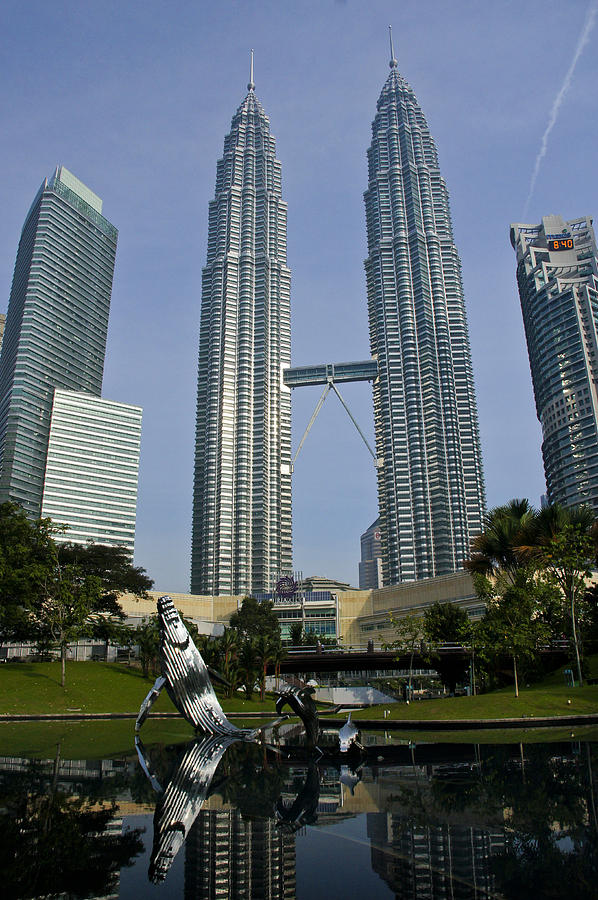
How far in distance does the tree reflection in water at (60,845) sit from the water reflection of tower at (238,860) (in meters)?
1.02

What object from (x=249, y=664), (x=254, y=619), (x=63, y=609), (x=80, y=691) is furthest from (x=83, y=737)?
(x=254, y=619)

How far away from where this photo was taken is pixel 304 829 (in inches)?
428

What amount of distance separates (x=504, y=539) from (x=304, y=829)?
41014 mm

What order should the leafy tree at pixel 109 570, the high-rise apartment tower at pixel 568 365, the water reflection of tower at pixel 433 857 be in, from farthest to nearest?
the high-rise apartment tower at pixel 568 365, the leafy tree at pixel 109 570, the water reflection of tower at pixel 433 857

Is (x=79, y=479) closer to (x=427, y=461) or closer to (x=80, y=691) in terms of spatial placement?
(x=427, y=461)

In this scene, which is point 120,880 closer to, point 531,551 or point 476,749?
point 476,749

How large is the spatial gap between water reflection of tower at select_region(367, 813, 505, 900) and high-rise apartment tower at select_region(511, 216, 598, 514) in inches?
6768

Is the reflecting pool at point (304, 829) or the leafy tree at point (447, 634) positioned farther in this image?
the leafy tree at point (447, 634)

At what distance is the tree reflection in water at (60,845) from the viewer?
7.96 m

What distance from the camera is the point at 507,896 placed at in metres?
7.41


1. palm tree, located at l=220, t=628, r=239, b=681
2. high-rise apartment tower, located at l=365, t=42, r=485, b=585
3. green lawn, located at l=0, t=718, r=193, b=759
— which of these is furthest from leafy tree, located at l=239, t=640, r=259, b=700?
high-rise apartment tower, located at l=365, t=42, r=485, b=585

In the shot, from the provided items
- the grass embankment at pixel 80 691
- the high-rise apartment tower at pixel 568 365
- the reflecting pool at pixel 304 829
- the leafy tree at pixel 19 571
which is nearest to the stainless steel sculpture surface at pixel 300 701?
the reflecting pool at pixel 304 829

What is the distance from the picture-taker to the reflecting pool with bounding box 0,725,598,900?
26.4 feet

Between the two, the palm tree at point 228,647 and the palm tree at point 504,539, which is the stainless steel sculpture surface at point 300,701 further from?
the palm tree at point 228,647
